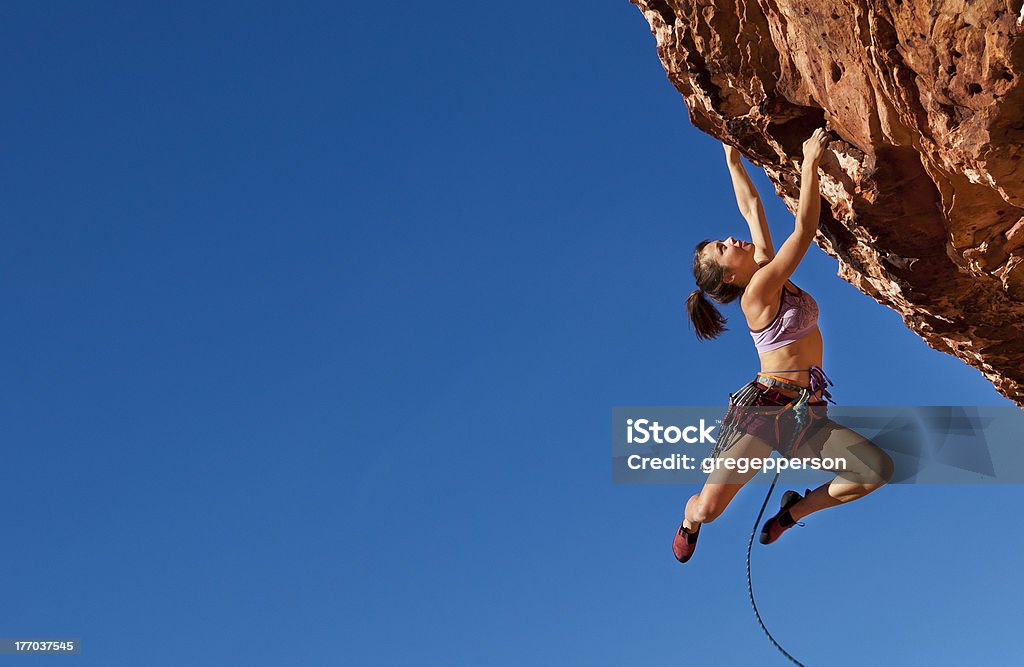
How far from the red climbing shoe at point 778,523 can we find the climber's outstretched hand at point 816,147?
248cm

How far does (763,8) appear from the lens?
18.1 feet

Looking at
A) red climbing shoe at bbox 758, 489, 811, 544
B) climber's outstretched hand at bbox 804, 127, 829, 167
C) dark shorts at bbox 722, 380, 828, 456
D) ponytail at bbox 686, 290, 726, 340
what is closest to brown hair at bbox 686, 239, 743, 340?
ponytail at bbox 686, 290, 726, 340

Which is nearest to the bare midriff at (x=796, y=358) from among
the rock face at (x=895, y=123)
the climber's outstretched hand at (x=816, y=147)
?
the rock face at (x=895, y=123)

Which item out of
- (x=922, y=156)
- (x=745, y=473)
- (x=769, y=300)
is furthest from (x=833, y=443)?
(x=922, y=156)

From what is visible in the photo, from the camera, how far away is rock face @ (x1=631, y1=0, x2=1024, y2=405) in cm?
441

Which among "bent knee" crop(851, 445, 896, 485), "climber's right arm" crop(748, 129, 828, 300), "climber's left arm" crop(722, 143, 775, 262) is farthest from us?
"climber's left arm" crop(722, 143, 775, 262)

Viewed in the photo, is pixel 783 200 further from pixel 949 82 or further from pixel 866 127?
pixel 949 82

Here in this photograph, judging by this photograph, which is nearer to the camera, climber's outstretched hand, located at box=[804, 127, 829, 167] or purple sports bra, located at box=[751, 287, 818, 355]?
climber's outstretched hand, located at box=[804, 127, 829, 167]

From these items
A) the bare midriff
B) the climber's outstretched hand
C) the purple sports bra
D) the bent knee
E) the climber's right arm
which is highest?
the climber's outstretched hand

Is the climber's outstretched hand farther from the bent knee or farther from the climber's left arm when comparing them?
the bent knee

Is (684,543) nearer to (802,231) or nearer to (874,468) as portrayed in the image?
(874,468)

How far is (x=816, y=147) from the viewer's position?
18.7 ft

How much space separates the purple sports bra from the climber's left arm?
0.37 metres

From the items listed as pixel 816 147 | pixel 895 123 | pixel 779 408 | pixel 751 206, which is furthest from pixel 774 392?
pixel 895 123
